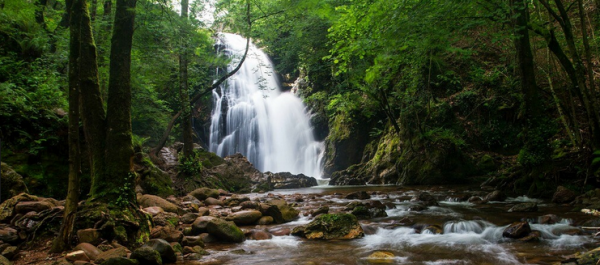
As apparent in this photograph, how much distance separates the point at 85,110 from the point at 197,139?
2043 cm

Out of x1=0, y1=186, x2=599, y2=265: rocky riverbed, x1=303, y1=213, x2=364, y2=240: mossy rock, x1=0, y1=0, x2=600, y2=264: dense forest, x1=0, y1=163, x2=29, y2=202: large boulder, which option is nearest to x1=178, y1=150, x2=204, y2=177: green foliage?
x1=0, y1=0, x2=600, y2=264: dense forest

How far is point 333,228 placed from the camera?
6691mm

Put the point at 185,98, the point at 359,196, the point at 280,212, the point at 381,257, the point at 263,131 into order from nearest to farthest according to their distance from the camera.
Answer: the point at 381,257
the point at 280,212
the point at 359,196
the point at 185,98
the point at 263,131

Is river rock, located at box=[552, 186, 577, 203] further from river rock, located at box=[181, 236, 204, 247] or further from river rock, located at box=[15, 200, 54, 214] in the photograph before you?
river rock, located at box=[15, 200, 54, 214]

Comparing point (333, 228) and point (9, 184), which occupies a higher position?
point (9, 184)

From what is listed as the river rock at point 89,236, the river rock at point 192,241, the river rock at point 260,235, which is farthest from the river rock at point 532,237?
the river rock at point 89,236

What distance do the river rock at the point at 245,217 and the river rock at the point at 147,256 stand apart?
10.6 feet

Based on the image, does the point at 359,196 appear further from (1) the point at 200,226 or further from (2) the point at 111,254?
(2) the point at 111,254

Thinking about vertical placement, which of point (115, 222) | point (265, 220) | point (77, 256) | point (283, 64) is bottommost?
point (265, 220)

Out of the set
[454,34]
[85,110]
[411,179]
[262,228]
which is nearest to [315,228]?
[262,228]

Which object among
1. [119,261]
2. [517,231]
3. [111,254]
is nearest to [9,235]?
[111,254]

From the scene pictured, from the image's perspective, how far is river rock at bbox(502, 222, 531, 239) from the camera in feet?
19.6

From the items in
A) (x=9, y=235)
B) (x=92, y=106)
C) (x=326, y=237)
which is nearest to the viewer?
(x=9, y=235)

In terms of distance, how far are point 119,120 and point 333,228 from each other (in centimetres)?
435
